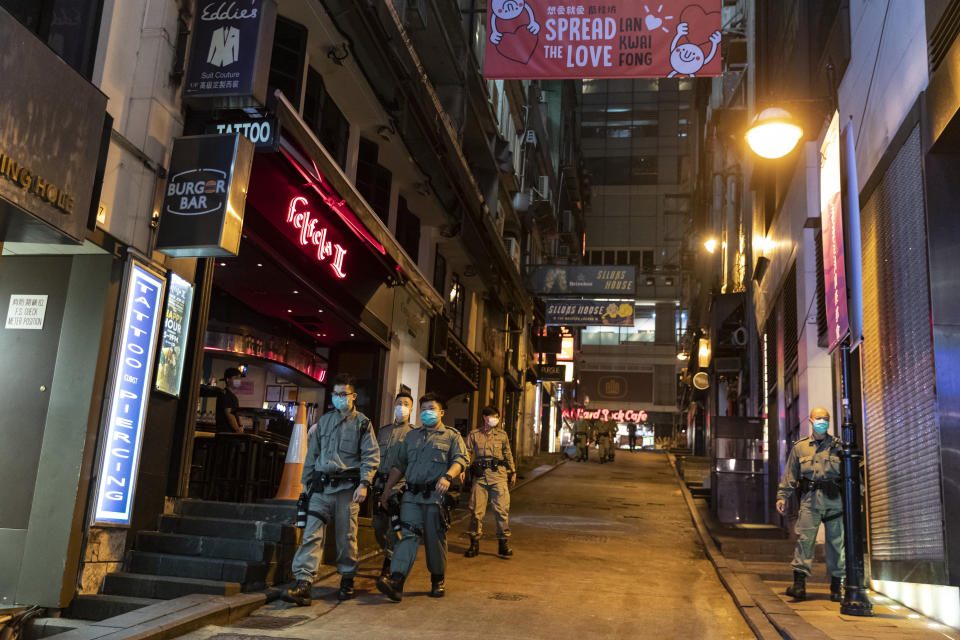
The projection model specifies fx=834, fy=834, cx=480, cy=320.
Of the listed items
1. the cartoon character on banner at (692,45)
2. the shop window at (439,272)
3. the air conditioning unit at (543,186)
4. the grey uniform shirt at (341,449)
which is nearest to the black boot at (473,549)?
the grey uniform shirt at (341,449)

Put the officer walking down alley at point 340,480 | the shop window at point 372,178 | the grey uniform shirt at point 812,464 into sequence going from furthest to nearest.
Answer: the shop window at point 372,178 < the grey uniform shirt at point 812,464 < the officer walking down alley at point 340,480

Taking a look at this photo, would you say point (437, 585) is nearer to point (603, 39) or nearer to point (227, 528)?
point (227, 528)

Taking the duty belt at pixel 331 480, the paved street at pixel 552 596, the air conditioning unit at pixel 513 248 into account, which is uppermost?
the air conditioning unit at pixel 513 248

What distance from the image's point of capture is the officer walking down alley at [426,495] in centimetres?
840

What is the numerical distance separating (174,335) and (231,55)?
301cm

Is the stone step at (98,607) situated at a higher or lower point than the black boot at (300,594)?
lower

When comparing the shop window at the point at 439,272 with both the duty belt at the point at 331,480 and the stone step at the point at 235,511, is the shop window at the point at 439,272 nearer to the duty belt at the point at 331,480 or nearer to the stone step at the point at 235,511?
the stone step at the point at 235,511

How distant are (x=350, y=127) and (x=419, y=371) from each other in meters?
7.00

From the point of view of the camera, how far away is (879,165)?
868 cm

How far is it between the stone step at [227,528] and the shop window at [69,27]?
4.51 metres

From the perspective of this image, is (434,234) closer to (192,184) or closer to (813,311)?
(813,311)

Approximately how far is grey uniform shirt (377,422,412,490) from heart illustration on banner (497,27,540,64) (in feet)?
15.8

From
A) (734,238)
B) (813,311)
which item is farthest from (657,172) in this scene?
(813,311)

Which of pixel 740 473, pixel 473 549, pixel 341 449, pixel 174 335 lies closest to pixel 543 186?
pixel 740 473
